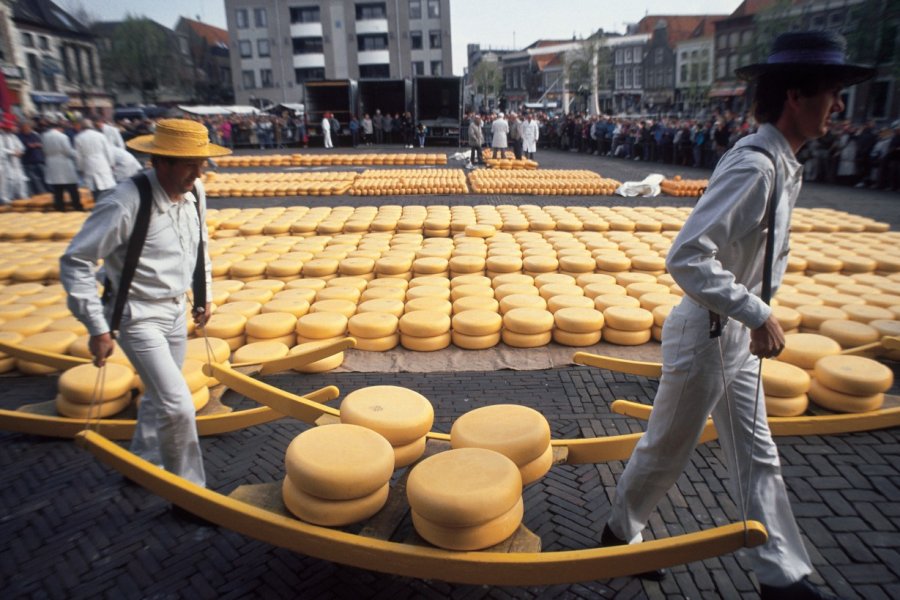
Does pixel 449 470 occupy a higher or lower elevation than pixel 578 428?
higher

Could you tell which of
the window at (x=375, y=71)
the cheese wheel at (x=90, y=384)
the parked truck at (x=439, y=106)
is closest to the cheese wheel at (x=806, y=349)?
the cheese wheel at (x=90, y=384)

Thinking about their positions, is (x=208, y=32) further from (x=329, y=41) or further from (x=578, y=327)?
(x=578, y=327)

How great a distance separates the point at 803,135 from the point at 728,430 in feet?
3.99

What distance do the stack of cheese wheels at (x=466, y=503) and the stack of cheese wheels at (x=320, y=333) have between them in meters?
2.53

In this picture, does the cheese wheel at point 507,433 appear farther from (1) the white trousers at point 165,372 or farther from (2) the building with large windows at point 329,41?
(2) the building with large windows at point 329,41

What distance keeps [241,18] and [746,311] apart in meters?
65.2

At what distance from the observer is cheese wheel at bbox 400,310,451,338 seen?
5059mm

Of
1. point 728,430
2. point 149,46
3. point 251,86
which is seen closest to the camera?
point 728,430

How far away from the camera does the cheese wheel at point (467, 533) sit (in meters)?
2.20

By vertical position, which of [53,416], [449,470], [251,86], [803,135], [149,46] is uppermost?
[149,46]

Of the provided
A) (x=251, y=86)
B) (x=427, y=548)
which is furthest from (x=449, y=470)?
(x=251, y=86)

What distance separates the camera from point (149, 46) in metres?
54.2

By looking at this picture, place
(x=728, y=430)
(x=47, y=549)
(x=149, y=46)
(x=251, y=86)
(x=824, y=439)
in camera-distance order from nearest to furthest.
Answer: (x=728, y=430) → (x=47, y=549) → (x=824, y=439) → (x=149, y=46) → (x=251, y=86)

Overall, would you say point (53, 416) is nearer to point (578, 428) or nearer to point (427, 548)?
point (427, 548)
